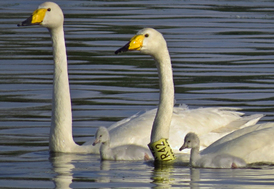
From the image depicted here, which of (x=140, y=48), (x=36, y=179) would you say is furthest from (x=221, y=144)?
(x=36, y=179)

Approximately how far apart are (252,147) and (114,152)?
174 centimetres

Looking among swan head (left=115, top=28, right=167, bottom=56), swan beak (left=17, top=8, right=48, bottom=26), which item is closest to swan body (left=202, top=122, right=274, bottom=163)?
swan head (left=115, top=28, right=167, bottom=56)

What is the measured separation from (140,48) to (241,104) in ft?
15.1

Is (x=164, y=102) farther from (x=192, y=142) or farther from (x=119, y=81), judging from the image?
(x=119, y=81)

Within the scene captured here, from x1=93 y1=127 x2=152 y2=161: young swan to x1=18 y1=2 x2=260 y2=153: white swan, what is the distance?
0.50 m

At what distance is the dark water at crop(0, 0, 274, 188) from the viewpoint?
9641mm

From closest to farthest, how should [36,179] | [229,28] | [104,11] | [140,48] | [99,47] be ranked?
[36,179]
[140,48]
[99,47]
[229,28]
[104,11]

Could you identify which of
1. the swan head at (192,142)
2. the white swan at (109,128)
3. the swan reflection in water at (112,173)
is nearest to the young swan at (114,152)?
the swan reflection in water at (112,173)

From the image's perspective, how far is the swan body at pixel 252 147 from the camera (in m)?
10.2

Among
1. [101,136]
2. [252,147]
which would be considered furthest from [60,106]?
[252,147]

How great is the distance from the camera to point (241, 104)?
14500 mm

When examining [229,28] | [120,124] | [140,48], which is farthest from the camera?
[229,28]

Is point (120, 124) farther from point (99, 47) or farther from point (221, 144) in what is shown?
point (99, 47)

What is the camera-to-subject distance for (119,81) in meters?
16.7
